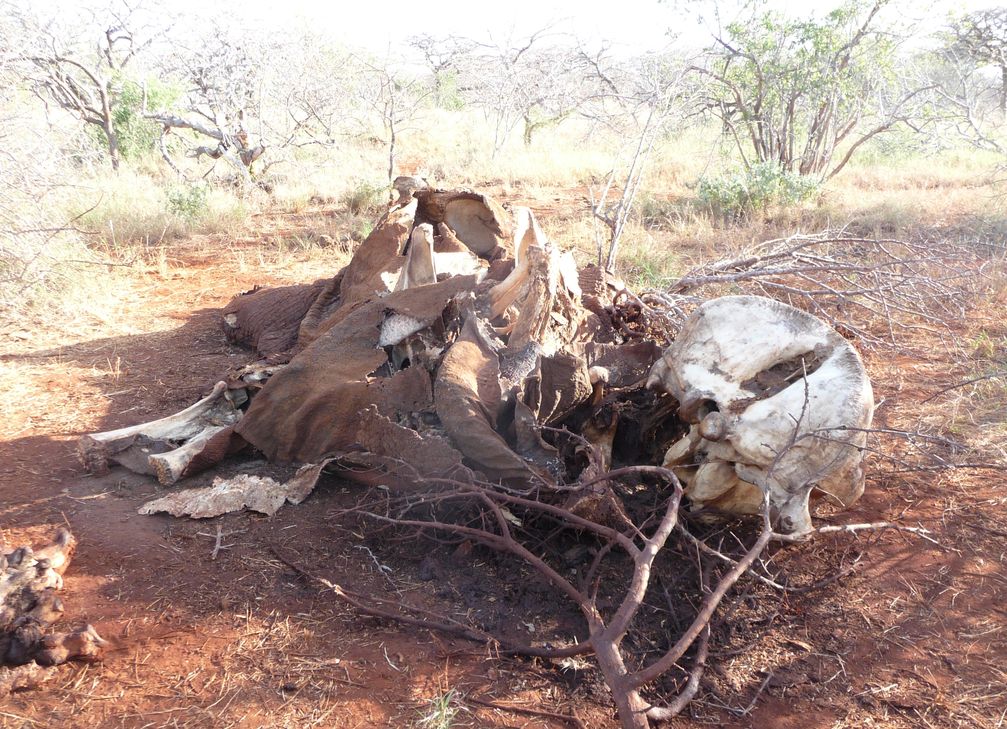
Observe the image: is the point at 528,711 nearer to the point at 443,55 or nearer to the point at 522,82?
the point at 522,82

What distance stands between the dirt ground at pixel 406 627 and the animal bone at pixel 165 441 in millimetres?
107

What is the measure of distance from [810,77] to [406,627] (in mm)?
8701

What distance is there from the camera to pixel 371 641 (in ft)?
7.32

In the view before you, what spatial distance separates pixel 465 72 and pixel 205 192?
1129 centimetres

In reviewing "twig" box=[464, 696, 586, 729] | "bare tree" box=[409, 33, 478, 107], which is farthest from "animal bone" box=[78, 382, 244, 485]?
"bare tree" box=[409, 33, 478, 107]

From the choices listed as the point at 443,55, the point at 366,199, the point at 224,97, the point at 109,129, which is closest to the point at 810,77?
the point at 366,199

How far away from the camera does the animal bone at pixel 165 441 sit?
3.10 meters

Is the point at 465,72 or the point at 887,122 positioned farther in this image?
the point at 465,72

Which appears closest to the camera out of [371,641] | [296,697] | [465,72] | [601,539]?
[296,697]

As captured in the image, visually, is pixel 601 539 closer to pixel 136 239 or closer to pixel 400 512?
pixel 400 512

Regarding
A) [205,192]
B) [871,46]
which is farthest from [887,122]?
[205,192]

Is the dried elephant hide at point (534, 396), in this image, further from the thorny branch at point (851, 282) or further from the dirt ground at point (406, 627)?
the thorny branch at point (851, 282)

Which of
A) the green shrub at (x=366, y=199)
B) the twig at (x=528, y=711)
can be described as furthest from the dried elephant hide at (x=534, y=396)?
the green shrub at (x=366, y=199)

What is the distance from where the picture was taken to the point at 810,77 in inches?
346
